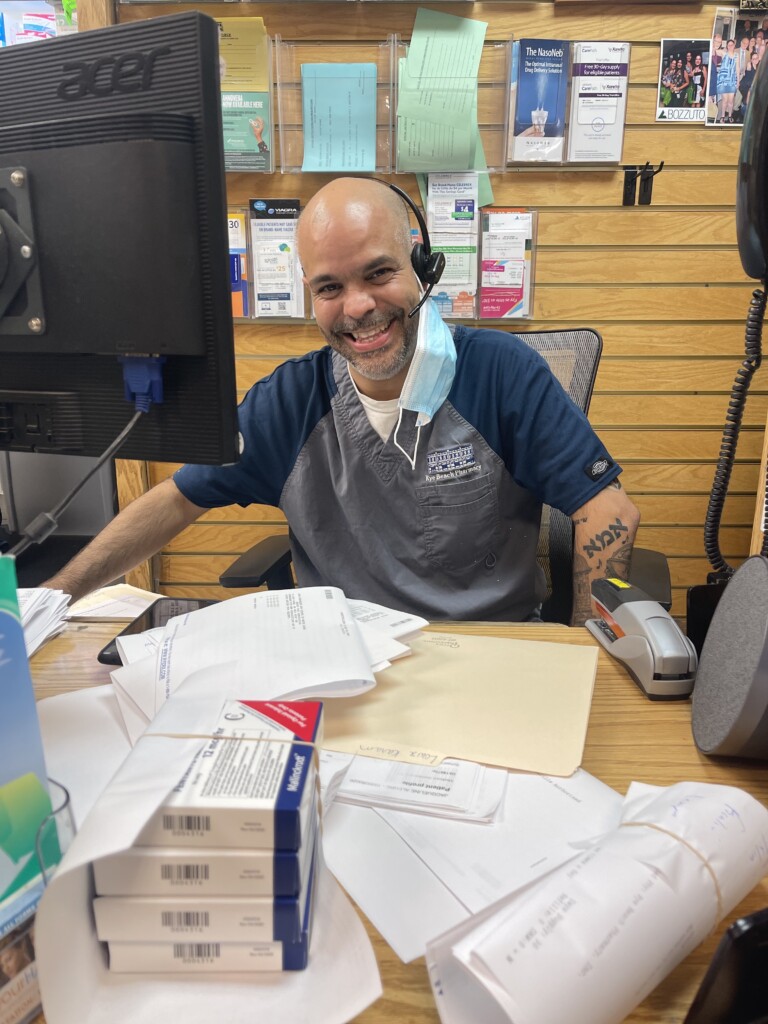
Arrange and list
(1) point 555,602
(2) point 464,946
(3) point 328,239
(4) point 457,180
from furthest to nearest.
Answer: (4) point 457,180 → (1) point 555,602 → (3) point 328,239 → (2) point 464,946

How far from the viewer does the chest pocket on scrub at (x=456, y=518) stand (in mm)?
1268

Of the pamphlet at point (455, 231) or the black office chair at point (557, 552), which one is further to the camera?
the pamphlet at point (455, 231)

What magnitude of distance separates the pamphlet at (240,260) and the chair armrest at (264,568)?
882mm

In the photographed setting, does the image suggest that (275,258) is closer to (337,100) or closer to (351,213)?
(337,100)

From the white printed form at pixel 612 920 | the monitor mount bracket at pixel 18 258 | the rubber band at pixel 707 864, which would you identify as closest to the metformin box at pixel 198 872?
the white printed form at pixel 612 920

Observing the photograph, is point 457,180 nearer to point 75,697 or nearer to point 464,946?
point 75,697

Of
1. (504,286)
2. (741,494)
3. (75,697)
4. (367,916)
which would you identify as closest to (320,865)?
(367,916)

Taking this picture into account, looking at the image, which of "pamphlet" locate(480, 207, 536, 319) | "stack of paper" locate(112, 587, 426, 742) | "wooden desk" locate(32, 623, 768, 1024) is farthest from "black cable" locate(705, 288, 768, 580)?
"pamphlet" locate(480, 207, 536, 319)

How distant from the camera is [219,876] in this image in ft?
1.28

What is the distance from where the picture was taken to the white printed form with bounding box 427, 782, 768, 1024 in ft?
1.22

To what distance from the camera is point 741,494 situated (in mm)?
2203

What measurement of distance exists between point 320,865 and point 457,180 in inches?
75.8

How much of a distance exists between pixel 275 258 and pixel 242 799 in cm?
189

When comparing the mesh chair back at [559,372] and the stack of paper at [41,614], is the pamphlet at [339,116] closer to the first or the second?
the mesh chair back at [559,372]
